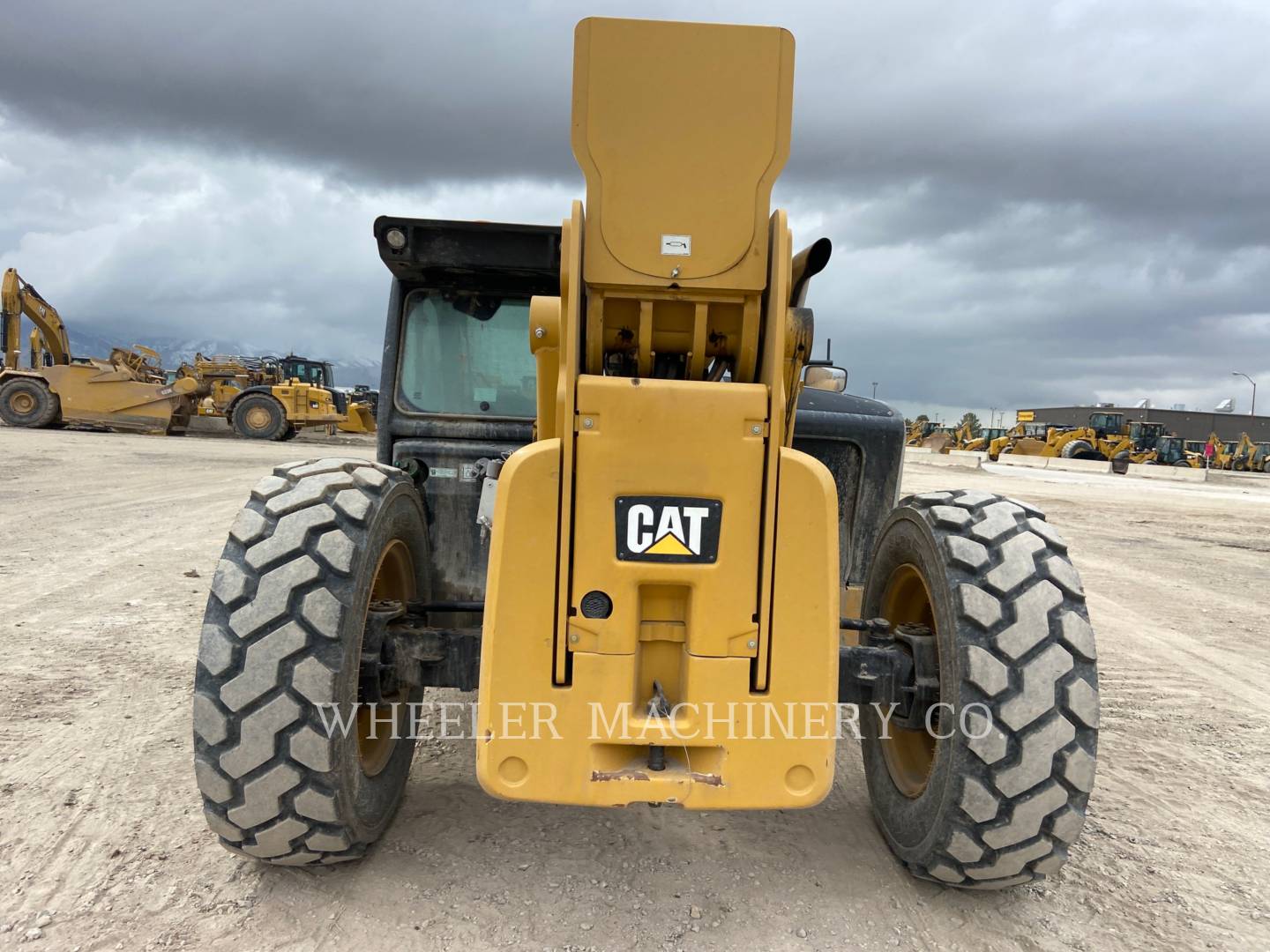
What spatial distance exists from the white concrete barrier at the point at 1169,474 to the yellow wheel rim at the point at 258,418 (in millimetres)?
30578

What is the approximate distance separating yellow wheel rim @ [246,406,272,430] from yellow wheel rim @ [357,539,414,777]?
26099 mm

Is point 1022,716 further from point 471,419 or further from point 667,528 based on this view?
point 471,419

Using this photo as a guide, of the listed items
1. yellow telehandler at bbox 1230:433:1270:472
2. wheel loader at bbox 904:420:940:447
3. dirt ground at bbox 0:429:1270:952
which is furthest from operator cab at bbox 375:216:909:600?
yellow telehandler at bbox 1230:433:1270:472

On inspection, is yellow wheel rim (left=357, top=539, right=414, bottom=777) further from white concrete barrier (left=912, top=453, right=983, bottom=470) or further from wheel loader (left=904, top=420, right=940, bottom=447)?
wheel loader (left=904, top=420, right=940, bottom=447)

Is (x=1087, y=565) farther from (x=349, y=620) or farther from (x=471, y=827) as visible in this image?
(x=349, y=620)

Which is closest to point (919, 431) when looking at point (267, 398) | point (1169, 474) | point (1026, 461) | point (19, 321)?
point (1026, 461)

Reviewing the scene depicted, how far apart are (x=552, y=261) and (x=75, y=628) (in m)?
4.01

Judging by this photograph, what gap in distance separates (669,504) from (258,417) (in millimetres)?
27437

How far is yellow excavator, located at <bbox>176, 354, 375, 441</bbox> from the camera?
2667 cm

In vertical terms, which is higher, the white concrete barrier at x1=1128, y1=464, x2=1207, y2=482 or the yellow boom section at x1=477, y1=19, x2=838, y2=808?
the yellow boom section at x1=477, y1=19, x2=838, y2=808

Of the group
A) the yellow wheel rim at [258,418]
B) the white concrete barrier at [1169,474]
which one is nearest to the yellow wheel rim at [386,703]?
the yellow wheel rim at [258,418]

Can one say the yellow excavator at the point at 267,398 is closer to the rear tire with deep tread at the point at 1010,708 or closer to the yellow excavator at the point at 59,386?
the yellow excavator at the point at 59,386

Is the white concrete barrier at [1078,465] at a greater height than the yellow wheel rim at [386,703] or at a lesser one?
lesser

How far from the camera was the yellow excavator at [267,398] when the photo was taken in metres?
26.7
